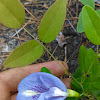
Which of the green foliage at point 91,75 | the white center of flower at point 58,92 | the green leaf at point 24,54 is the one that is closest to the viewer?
the white center of flower at point 58,92

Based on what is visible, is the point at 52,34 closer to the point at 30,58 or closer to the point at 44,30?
the point at 44,30

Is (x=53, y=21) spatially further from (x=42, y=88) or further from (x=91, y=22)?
(x=42, y=88)

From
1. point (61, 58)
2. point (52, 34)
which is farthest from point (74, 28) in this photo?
point (52, 34)

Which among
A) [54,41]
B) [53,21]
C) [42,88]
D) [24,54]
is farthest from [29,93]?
[54,41]

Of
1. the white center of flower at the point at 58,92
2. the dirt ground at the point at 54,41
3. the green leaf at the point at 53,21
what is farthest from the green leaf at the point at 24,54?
the dirt ground at the point at 54,41

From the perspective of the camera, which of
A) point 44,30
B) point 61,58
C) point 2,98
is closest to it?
point 44,30

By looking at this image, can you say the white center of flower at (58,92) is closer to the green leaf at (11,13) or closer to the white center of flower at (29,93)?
the white center of flower at (29,93)

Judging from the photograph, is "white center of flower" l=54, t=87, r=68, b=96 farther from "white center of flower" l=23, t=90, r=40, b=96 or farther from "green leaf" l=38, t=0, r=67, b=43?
"green leaf" l=38, t=0, r=67, b=43

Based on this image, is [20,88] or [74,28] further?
[74,28]
